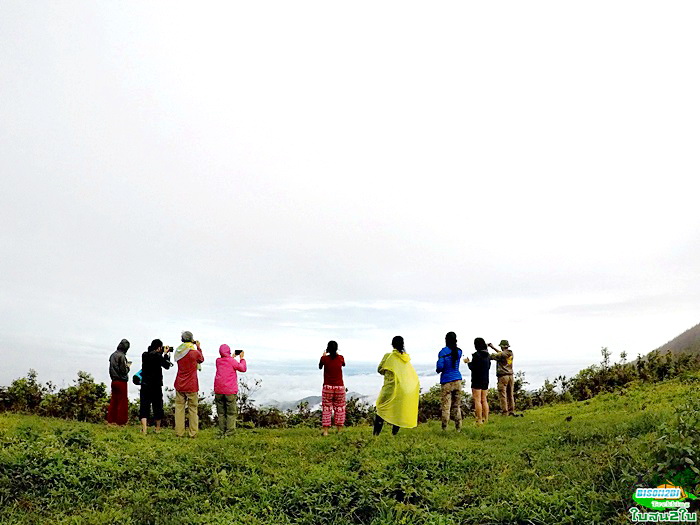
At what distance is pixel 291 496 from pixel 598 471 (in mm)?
4670

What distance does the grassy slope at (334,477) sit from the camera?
25.7ft

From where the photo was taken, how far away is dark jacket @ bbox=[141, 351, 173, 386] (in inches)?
607

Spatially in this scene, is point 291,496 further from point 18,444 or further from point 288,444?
point 18,444

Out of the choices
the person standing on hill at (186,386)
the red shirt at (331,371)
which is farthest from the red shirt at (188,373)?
the red shirt at (331,371)

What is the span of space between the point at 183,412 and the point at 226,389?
1.37 m

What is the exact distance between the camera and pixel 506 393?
17375mm

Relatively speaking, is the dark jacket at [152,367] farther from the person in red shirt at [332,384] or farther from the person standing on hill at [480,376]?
the person standing on hill at [480,376]

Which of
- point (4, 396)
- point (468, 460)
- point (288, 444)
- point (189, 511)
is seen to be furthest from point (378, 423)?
point (4, 396)

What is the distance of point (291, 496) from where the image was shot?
8.87m

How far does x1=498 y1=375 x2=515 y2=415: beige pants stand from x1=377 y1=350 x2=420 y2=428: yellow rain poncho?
451 cm

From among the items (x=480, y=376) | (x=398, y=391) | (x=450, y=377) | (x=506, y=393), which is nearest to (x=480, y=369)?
(x=480, y=376)

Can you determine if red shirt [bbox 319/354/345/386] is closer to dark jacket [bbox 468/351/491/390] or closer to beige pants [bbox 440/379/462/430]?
beige pants [bbox 440/379/462/430]

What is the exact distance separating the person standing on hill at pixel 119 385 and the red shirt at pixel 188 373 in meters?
2.17

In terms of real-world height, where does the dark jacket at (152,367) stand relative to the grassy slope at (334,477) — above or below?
above
